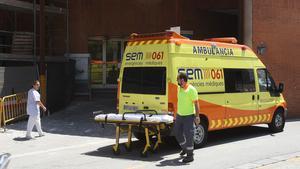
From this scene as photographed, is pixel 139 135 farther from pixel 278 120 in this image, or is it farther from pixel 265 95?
pixel 278 120

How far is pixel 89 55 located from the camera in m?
22.8

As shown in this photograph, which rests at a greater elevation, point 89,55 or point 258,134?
point 89,55

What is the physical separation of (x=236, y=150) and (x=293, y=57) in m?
10.2

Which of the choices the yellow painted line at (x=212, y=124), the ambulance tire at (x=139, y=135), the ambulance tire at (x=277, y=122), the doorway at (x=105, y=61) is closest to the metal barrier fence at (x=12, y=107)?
the ambulance tire at (x=139, y=135)

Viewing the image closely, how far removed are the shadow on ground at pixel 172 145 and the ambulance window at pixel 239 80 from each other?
1.34m

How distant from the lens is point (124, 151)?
11.7 m

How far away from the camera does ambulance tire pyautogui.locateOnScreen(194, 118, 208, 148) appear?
38.7 ft

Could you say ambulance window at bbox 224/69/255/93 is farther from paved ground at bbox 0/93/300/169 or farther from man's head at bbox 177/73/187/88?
man's head at bbox 177/73/187/88

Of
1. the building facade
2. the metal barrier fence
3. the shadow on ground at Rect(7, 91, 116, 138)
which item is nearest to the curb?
the shadow on ground at Rect(7, 91, 116, 138)

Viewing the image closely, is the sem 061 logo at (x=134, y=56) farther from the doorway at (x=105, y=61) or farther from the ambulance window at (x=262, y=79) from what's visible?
the doorway at (x=105, y=61)

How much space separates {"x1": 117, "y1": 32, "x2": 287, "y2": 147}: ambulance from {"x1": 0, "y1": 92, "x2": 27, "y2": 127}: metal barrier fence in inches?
196

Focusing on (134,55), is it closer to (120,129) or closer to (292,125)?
(120,129)

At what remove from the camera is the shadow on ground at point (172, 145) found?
425 inches

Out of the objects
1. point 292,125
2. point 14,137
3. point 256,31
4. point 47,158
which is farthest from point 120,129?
point 256,31
